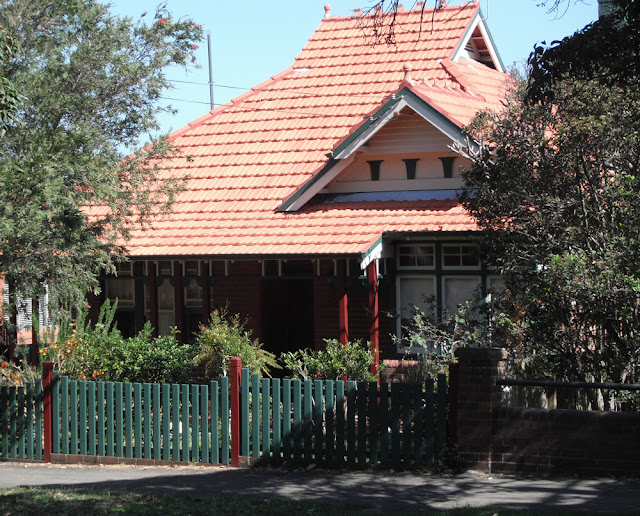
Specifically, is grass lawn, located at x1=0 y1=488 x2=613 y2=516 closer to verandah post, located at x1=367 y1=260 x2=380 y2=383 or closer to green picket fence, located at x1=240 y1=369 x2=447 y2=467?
green picket fence, located at x1=240 y1=369 x2=447 y2=467

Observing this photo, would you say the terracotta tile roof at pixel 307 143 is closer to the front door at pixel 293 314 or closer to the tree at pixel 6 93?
the front door at pixel 293 314

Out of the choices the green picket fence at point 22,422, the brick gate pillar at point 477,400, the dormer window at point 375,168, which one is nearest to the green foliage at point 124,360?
the green picket fence at point 22,422

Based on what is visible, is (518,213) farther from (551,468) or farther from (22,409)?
(22,409)

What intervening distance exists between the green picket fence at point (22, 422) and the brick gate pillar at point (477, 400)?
17.8 feet

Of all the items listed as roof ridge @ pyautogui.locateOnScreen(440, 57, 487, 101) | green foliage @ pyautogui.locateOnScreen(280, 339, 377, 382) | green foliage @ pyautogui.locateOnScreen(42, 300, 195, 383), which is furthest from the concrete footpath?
roof ridge @ pyautogui.locateOnScreen(440, 57, 487, 101)

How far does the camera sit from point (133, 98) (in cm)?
1359

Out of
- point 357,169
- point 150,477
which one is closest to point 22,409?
A: point 150,477

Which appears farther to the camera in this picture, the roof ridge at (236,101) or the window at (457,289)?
the roof ridge at (236,101)

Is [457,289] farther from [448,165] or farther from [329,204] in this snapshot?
[329,204]

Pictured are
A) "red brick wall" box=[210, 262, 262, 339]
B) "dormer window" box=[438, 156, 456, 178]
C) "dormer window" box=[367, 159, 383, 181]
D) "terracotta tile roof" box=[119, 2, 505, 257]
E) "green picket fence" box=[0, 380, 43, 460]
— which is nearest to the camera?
"green picket fence" box=[0, 380, 43, 460]

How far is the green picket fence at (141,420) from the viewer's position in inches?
401

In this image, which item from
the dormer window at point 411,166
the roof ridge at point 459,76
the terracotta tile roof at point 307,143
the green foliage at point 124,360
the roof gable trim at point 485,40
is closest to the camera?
the green foliage at point 124,360

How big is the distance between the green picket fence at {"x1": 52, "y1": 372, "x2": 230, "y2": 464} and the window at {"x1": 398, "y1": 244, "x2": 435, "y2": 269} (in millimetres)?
4991

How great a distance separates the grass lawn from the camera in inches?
307
